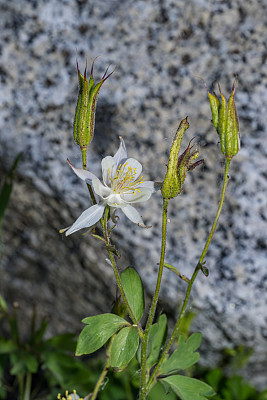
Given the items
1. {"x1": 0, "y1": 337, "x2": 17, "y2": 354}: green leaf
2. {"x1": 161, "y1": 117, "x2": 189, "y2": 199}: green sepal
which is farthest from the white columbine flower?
{"x1": 0, "y1": 337, "x2": 17, "y2": 354}: green leaf

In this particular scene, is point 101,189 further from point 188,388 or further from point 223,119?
point 188,388

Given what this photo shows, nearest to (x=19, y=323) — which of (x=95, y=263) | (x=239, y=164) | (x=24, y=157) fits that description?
(x=95, y=263)

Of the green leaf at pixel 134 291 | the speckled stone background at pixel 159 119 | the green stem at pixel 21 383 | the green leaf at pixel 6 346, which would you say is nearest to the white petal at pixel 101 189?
the green leaf at pixel 134 291

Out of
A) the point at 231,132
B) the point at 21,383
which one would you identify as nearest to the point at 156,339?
the point at 231,132

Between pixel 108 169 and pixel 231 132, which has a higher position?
pixel 231 132

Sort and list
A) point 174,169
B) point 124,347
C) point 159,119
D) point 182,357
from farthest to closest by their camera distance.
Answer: point 159,119 < point 182,357 < point 124,347 < point 174,169

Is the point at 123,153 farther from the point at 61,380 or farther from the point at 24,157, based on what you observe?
the point at 61,380

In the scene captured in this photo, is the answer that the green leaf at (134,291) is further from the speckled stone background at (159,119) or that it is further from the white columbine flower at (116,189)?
the speckled stone background at (159,119)
